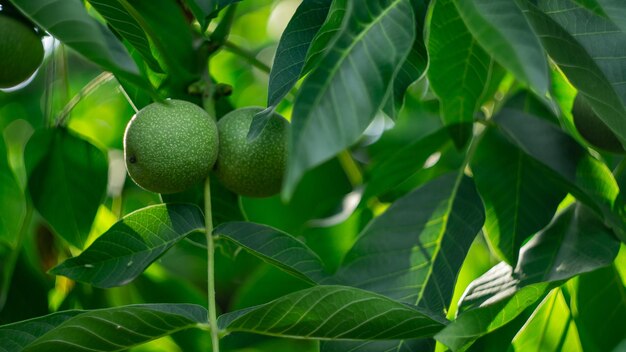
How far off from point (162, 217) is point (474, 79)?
0.53m

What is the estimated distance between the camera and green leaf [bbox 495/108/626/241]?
1467 mm

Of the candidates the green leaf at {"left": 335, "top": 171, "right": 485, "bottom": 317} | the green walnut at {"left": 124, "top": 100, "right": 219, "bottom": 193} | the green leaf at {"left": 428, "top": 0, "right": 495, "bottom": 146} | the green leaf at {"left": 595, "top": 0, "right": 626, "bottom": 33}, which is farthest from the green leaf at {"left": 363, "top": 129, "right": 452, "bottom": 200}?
the green leaf at {"left": 595, "top": 0, "right": 626, "bottom": 33}

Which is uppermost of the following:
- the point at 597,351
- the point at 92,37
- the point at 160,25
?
the point at 92,37

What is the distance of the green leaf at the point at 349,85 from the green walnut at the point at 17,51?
679 millimetres

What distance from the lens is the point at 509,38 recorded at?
0.91 meters

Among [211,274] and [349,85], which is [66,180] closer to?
[211,274]

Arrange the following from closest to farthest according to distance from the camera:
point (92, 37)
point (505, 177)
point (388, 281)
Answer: point (92, 37), point (388, 281), point (505, 177)

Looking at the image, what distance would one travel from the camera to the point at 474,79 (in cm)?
138

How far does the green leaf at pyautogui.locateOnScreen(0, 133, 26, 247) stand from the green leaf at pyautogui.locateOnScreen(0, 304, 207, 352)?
0.58 m

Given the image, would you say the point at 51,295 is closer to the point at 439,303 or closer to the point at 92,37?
the point at 439,303

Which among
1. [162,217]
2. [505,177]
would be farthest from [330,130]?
[505,177]

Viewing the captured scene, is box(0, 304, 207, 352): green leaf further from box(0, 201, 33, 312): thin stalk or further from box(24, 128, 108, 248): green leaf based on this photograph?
box(0, 201, 33, 312): thin stalk

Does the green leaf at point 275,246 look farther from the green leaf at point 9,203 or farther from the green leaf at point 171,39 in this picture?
the green leaf at point 9,203

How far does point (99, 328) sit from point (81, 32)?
1.23 ft
